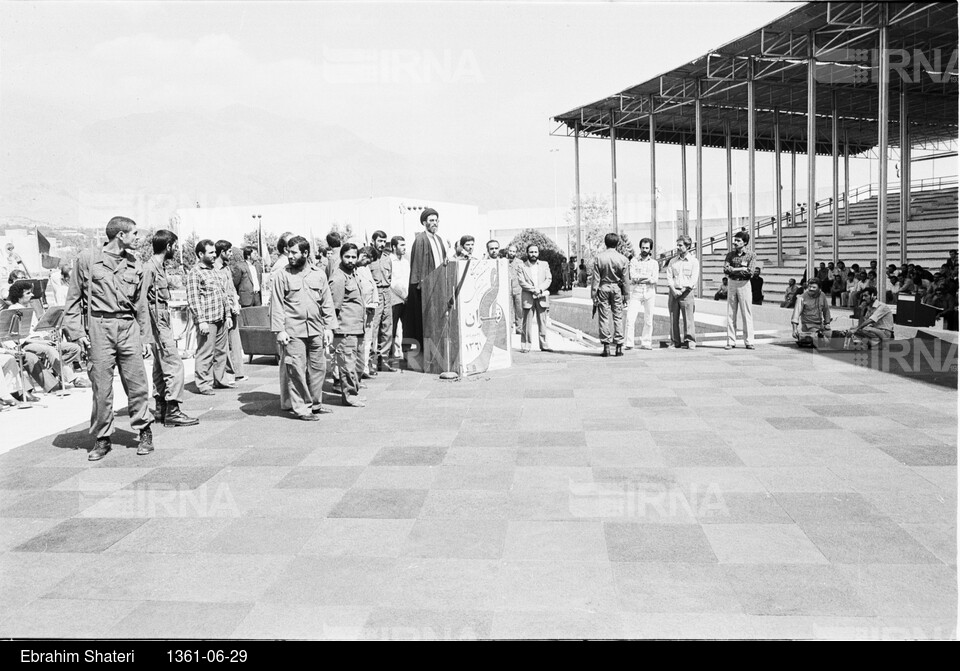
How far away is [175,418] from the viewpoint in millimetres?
7109

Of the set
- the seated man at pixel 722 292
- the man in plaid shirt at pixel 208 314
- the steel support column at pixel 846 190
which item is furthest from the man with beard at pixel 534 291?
the steel support column at pixel 846 190

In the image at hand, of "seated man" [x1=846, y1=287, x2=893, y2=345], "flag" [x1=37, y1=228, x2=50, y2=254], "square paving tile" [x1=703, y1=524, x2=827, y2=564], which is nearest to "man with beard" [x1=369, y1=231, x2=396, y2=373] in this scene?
"square paving tile" [x1=703, y1=524, x2=827, y2=564]

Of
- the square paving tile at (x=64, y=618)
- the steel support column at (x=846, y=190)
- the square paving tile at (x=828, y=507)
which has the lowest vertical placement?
the square paving tile at (x=828, y=507)

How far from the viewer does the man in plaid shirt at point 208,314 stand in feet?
28.8

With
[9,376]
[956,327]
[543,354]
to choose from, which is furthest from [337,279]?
[956,327]

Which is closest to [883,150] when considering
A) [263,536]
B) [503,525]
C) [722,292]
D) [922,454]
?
[722,292]

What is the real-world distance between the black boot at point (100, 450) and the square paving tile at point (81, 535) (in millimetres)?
1433

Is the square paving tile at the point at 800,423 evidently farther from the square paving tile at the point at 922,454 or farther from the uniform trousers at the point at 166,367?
the uniform trousers at the point at 166,367

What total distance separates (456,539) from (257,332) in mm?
7637

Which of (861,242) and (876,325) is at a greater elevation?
(861,242)

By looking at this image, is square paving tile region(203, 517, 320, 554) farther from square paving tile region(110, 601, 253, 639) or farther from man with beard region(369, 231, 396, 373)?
man with beard region(369, 231, 396, 373)

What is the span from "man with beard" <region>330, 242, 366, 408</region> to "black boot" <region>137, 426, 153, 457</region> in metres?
2.09

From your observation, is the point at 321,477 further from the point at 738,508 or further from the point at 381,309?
the point at 381,309

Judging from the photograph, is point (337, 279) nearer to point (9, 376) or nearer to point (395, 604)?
point (9, 376)
